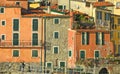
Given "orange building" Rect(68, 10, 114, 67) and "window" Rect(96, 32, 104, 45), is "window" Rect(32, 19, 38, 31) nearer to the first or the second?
"orange building" Rect(68, 10, 114, 67)

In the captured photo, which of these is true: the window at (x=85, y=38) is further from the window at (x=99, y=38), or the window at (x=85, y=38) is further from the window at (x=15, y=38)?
the window at (x=15, y=38)

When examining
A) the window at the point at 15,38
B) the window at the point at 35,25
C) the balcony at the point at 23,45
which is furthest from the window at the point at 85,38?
the window at the point at 15,38

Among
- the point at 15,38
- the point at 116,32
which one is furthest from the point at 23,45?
the point at 116,32

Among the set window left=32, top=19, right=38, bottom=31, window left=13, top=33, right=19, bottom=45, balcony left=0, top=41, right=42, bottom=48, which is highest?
window left=32, top=19, right=38, bottom=31

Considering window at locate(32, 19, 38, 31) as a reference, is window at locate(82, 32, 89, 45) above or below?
below

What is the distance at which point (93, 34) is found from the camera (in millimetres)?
66500

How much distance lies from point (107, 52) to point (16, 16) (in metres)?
10.2

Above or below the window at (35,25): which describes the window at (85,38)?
below

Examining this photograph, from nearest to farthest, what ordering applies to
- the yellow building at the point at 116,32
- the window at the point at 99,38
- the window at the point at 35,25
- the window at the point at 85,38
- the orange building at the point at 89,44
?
the orange building at the point at 89,44 → the window at the point at 85,38 → the window at the point at 99,38 → the yellow building at the point at 116,32 → the window at the point at 35,25

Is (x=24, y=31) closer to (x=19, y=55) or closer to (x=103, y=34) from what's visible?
(x=19, y=55)

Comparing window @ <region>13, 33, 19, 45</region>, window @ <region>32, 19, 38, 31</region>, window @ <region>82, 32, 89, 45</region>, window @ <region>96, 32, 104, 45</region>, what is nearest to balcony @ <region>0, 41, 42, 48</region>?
window @ <region>13, 33, 19, 45</region>

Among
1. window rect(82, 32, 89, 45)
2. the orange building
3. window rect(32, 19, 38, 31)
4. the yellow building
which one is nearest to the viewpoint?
the orange building

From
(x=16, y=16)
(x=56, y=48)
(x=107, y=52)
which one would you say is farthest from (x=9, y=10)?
(x=107, y=52)

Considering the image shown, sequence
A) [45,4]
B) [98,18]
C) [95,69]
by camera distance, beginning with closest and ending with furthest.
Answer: [95,69] → [98,18] → [45,4]
